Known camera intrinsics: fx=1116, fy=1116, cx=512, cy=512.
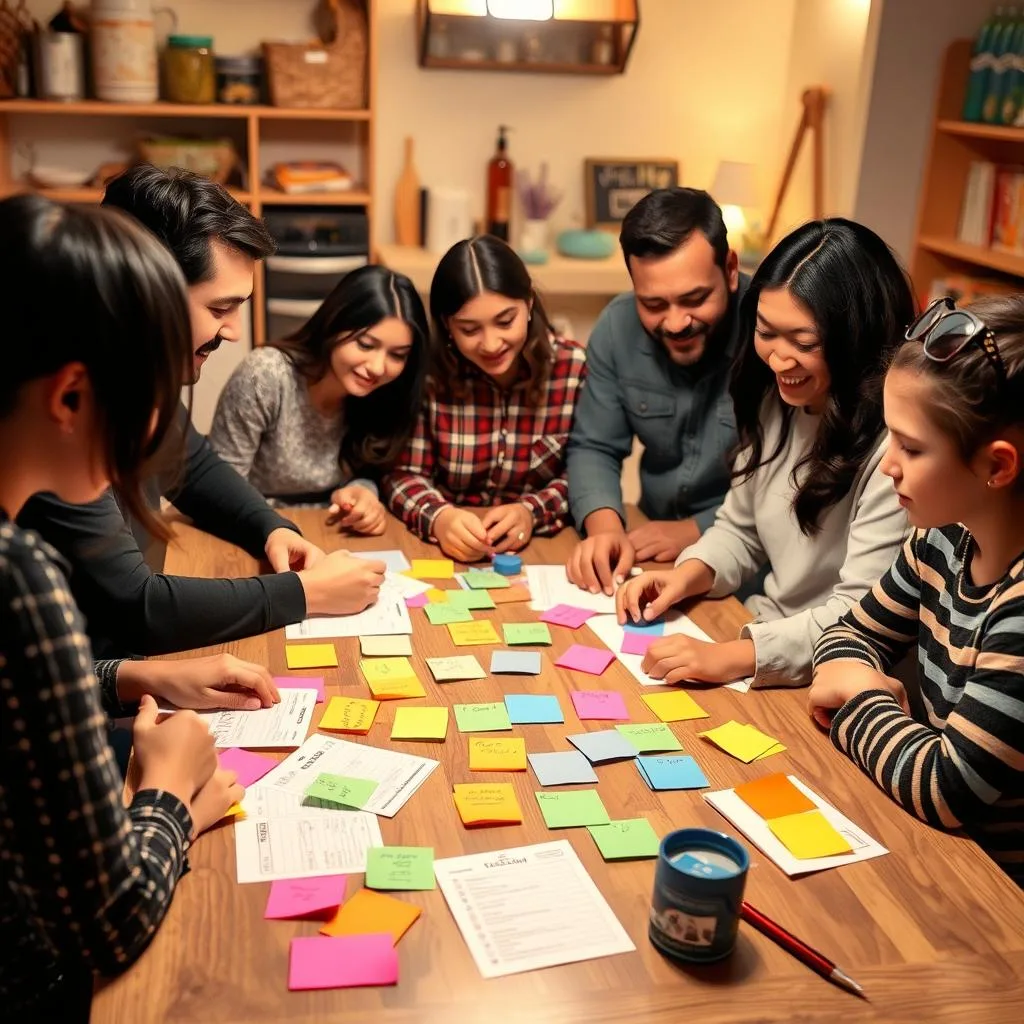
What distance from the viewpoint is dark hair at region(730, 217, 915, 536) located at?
1717 mm

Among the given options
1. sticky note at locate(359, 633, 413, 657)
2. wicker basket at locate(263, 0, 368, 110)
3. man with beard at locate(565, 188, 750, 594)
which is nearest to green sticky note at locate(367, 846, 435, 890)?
sticky note at locate(359, 633, 413, 657)

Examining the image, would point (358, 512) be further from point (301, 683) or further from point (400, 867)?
point (400, 867)

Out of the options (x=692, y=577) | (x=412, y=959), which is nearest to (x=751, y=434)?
(x=692, y=577)

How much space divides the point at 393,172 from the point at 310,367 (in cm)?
230

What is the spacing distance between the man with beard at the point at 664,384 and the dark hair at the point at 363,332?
36 centimetres

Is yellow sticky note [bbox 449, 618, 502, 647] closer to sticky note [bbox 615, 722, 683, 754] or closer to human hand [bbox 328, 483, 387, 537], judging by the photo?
sticky note [bbox 615, 722, 683, 754]

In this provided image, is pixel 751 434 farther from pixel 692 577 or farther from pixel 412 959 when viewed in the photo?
pixel 412 959

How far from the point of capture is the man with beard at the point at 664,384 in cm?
214

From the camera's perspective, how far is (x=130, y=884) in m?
1.00

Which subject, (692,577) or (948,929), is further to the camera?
(692,577)

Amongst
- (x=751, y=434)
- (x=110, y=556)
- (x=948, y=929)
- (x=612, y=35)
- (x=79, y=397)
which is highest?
(x=612, y=35)

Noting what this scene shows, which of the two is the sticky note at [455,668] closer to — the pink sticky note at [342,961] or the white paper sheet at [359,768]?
the white paper sheet at [359,768]

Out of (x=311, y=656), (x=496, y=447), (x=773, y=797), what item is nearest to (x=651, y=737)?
(x=773, y=797)

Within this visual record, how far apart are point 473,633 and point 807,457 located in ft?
2.03
